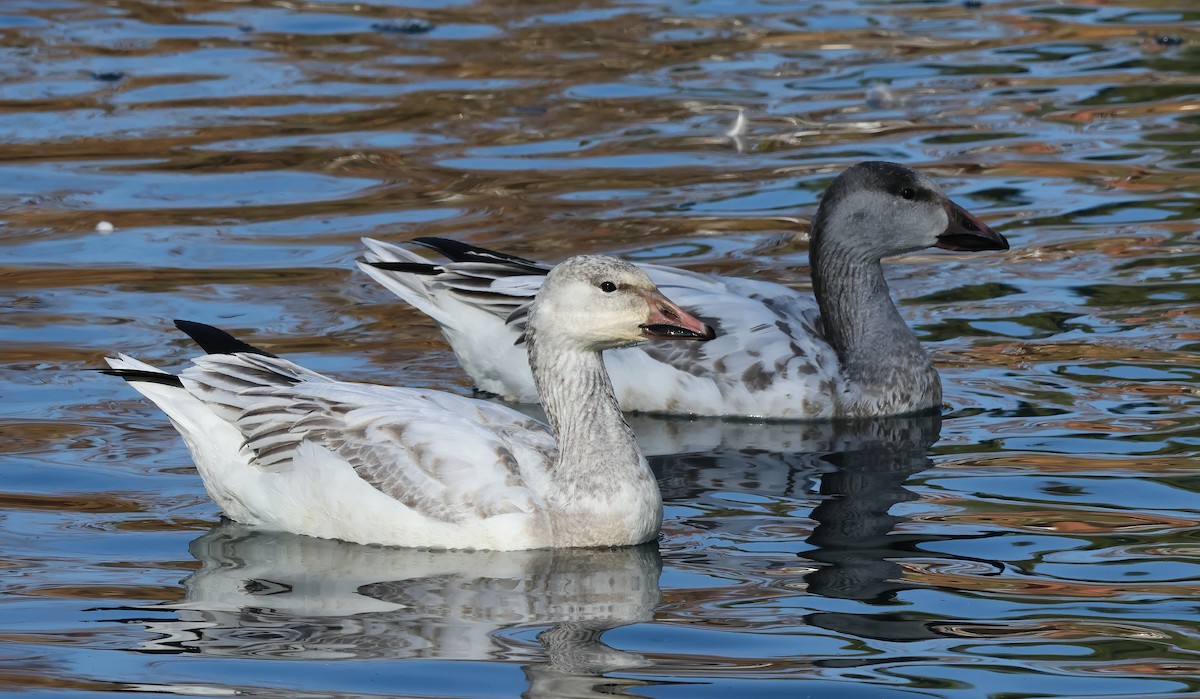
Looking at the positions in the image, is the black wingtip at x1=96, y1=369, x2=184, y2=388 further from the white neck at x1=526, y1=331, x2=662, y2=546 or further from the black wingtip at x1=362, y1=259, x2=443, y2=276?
the black wingtip at x1=362, y1=259, x2=443, y2=276

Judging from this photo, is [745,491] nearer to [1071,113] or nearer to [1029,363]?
[1029,363]

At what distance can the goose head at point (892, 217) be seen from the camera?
10.5 meters

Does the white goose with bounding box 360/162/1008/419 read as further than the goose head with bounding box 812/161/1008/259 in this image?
No

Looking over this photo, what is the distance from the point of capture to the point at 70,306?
11.6m

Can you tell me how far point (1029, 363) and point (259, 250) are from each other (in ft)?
17.5

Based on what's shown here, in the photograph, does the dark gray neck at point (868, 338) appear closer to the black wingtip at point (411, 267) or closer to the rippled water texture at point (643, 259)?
the rippled water texture at point (643, 259)

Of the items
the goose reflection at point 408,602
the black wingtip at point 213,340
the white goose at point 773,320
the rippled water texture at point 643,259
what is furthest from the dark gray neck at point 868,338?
the black wingtip at point 213,340

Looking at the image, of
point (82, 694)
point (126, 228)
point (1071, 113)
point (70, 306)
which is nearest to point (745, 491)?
point (82, 694)

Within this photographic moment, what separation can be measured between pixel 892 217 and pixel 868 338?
68 cm

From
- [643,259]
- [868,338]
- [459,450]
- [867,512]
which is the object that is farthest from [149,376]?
[643,259]

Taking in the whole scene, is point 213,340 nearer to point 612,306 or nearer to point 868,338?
point 612,306

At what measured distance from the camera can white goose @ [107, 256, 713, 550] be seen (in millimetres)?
7797

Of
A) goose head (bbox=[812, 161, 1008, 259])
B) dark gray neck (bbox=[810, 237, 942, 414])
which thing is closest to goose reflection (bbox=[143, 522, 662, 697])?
dark gray neck (bbox=[810, 237, 942, 414])

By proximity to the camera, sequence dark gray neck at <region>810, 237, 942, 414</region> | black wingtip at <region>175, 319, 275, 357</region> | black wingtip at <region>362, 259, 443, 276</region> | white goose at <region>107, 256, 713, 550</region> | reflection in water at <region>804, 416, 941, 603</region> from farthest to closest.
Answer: black wingtip at <region>362, 259, 443, 276</region>, dark gray neck at <region>810, 237, 942, 414</region>, black wingtip at <region>175, 319, 275, 357</region>, white goose at <region>107, 256, 713, 550</region>, reflection in water at <region>804, 416, 941, 603</region>
